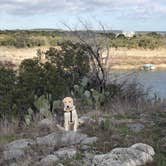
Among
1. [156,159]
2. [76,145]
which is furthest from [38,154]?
[156,159]

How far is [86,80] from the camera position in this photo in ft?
46.6

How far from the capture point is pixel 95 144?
7883mm

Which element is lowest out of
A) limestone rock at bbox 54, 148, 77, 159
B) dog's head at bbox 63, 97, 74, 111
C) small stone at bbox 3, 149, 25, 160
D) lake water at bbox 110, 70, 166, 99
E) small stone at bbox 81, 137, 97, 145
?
lake water at bbox 110, 70, 166, 99

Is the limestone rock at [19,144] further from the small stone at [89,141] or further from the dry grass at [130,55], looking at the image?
the dry grass at [130,55]

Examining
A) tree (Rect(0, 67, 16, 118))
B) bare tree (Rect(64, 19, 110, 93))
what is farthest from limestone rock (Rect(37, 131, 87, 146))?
bare tree (Rect(64, 19, 110, 93))

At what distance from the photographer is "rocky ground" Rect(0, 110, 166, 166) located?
7121 mm

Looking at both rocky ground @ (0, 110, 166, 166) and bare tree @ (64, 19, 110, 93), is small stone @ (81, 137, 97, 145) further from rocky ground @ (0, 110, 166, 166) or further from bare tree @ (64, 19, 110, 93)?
bare tree @ (64, 19, 110, 93)

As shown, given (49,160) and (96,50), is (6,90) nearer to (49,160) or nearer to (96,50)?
(96,50)

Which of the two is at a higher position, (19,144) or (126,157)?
(126,157)

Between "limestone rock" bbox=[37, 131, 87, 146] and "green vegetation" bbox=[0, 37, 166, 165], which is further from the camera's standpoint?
"green vegetation" bbox=[0, 37, 166, 165]

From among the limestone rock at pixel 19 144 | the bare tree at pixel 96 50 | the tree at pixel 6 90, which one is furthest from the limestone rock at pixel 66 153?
the bare tree at pixel 96 50

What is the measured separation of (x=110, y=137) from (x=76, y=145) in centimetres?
63

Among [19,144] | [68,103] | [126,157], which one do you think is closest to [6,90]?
[68,103]

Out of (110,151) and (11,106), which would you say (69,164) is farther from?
(11,106)
